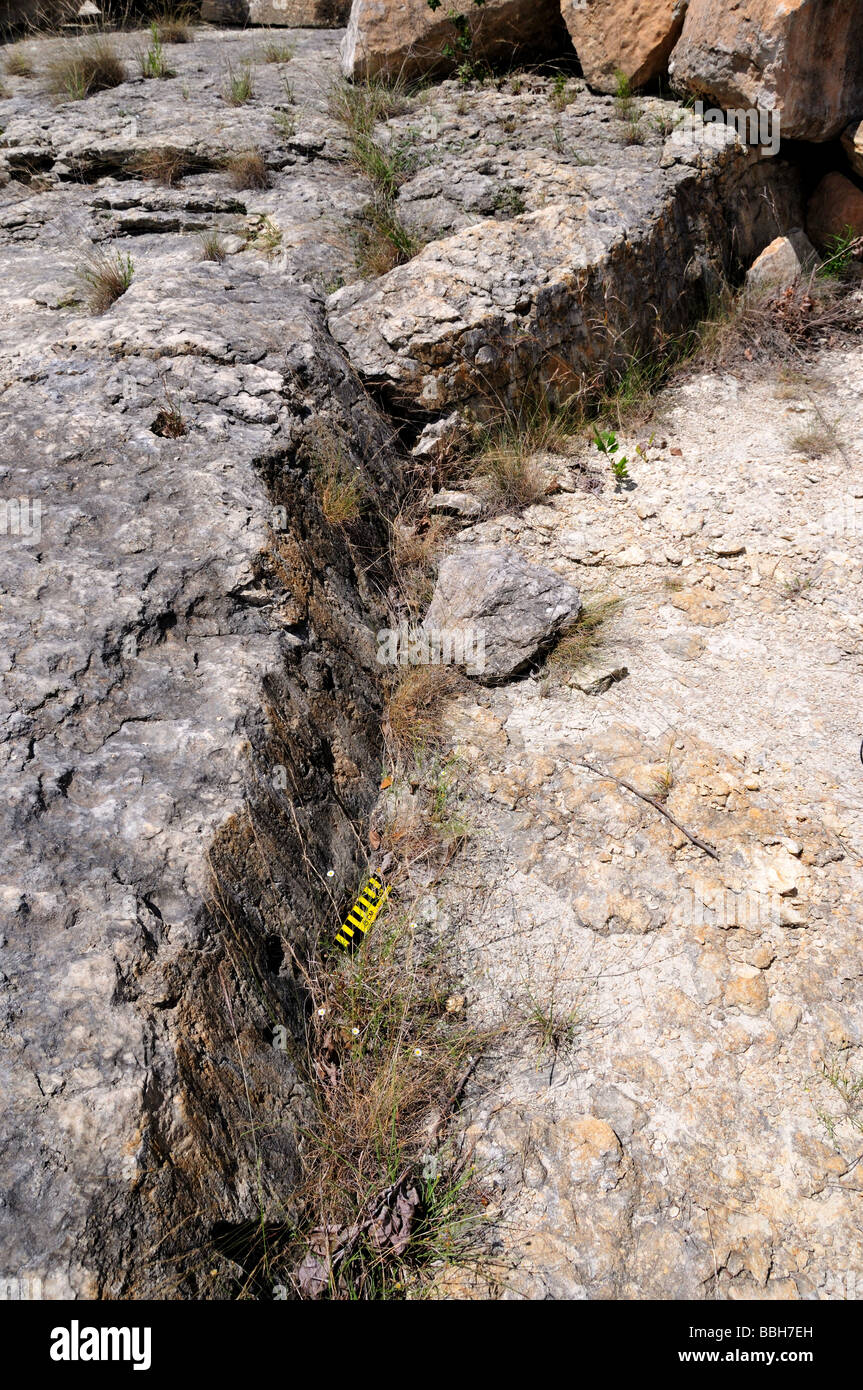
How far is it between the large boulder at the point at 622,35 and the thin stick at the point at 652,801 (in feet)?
13.2

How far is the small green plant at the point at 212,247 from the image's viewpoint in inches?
155

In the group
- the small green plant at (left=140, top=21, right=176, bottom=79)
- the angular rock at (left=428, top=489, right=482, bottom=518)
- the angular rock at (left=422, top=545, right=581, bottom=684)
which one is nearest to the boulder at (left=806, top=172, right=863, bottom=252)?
the angular rock at (left=428, top=489, right=482, bottom=518)

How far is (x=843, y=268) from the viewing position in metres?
4.41

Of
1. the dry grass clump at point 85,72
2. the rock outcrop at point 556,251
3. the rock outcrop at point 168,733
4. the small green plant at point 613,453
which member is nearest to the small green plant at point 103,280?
the rock outcrop at point 168,733

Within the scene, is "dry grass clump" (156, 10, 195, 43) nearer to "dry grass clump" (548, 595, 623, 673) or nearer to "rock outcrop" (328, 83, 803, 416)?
"rock outcrop" (328, 83, 803, 416)

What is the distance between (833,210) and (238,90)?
11.5 feet

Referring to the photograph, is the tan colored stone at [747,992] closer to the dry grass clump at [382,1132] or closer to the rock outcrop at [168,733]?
the dry grass clump at [382,1132]

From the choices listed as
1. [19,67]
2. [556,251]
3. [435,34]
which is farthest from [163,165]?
[556,251]

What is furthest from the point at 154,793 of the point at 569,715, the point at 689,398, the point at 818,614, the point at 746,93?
the point at 746,93

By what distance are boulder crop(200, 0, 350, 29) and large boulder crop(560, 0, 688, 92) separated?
251 centimetres

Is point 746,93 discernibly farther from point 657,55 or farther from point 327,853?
point 327,853

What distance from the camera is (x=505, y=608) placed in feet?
10.3

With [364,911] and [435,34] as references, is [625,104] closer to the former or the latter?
[435,34]

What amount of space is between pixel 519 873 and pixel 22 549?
186 centimetres
